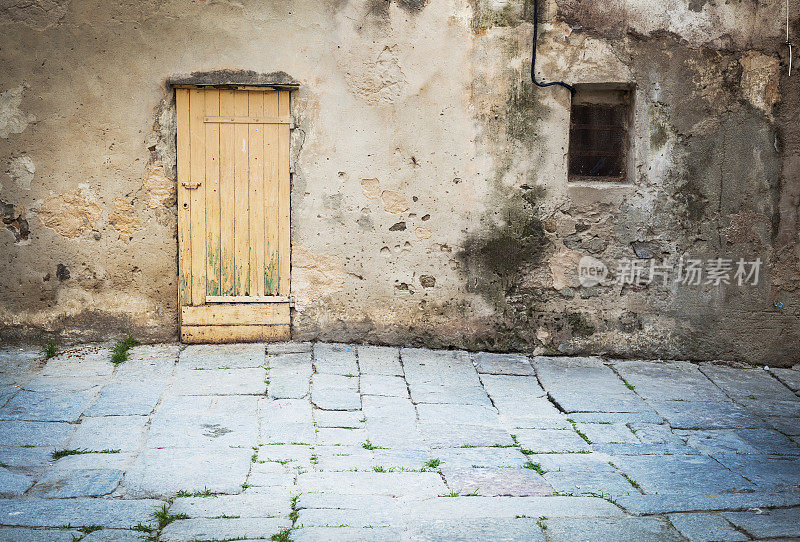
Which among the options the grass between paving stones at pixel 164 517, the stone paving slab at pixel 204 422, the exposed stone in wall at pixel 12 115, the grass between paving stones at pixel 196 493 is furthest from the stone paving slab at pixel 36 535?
the exposed stone in wall at pixel 12 115

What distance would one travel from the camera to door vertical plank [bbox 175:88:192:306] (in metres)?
5.82

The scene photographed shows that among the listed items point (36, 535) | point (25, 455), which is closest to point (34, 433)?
point (25, 455)

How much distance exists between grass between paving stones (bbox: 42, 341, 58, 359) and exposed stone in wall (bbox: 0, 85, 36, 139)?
1720 millimetres

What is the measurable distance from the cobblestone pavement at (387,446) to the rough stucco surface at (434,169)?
392mm

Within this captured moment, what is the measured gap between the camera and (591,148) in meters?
6.16

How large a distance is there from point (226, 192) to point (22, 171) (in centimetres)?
164

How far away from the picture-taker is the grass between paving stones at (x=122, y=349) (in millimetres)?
5652

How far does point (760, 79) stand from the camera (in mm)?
5973

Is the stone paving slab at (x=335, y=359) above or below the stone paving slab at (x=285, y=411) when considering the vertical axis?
above

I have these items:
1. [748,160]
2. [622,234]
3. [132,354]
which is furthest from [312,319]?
[748,160]

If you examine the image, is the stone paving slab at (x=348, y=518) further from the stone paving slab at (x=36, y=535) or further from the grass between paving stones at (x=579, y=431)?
the grass between paving stones at (x=579, y=431)

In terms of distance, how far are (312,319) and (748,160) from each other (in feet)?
12.9

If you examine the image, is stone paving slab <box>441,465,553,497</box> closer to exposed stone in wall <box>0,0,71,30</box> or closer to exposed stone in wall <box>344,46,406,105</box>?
exposed stone in wall <box>344,46,406,105</box>

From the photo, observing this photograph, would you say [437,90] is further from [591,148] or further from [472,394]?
[472,394]
